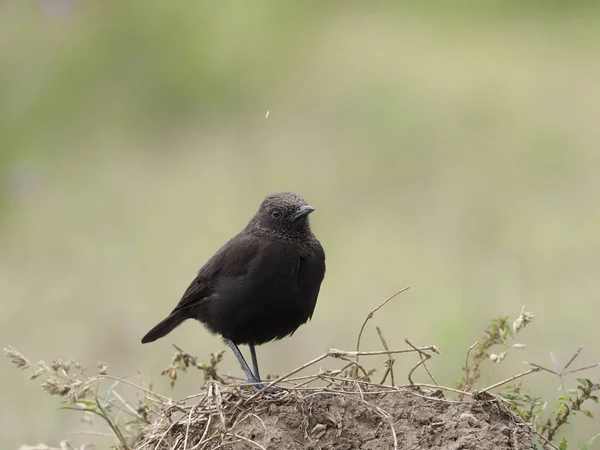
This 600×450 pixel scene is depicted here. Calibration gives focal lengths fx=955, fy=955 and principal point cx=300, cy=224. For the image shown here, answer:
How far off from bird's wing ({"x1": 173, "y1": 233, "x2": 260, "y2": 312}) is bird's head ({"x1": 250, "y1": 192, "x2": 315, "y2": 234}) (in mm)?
139

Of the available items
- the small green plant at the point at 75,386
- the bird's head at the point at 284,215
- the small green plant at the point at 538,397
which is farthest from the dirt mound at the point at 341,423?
the bird's head at the point at 284,215

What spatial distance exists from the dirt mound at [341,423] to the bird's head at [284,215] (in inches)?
54.1

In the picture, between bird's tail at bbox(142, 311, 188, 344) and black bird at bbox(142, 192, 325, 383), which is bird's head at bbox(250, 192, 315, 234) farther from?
bird's tail at bbox(142, 311, 188, 344)

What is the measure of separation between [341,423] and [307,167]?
27.1ft

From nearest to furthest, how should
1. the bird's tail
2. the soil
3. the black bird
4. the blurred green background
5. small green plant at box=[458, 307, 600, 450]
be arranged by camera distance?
the soil → small green plant at box=[458, 307, 600, 450] → the black bird → the bird's tail → the blurred green background

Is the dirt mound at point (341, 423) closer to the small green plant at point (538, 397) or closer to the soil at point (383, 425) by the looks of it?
the soil at point (383, 425)

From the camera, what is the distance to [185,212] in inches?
470

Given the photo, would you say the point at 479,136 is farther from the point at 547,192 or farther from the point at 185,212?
the point at 185,212

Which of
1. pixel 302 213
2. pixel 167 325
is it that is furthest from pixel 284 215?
pixel 167 325

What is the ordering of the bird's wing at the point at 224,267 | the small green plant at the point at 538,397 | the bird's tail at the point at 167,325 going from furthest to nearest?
the bird's tail at the point at 167,325 → the bird's wing at the point at 224,267 → the small green plant at the point at 538,397

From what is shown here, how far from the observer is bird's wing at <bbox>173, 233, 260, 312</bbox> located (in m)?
5.43

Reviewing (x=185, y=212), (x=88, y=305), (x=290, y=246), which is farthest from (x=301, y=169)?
(x=290, y=246)

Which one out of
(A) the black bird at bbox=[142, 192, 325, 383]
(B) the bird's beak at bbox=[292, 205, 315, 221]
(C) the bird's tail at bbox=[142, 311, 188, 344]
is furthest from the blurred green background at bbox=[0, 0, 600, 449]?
(B) the bird's beak at bbox=[292, 205, 315, 221]

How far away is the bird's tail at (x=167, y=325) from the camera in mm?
5949
